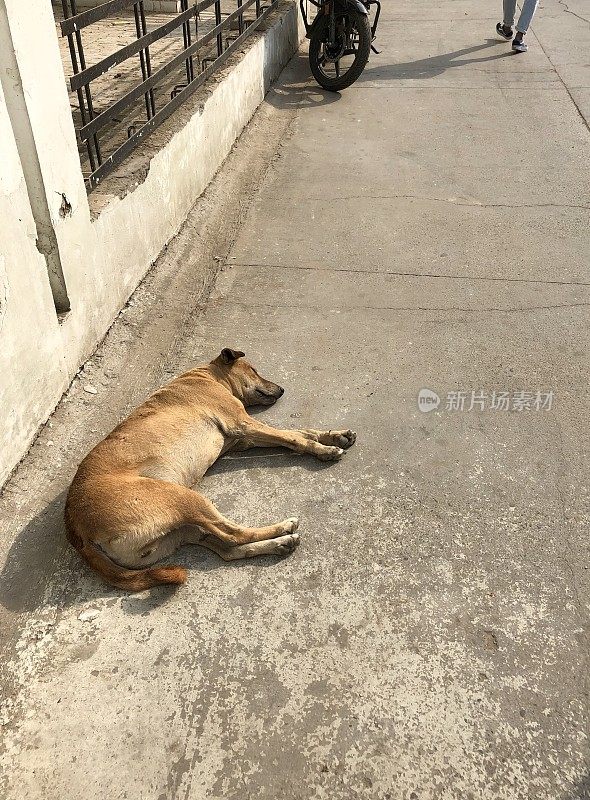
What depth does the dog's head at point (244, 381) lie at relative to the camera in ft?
12.6

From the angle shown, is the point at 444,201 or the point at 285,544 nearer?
the point at 285,544

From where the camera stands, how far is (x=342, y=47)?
28.7ft

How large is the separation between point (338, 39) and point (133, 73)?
271 cm

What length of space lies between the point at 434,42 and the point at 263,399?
929cm

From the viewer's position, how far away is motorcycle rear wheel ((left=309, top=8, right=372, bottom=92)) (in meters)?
8.53

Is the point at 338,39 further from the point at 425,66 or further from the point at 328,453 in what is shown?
the point at 328,453

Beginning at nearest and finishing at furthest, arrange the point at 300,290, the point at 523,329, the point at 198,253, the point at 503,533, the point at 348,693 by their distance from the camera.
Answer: the point at 348,693 < the point at 503,533 < the point at 523,329 < the point at 300,290 < the point at 198,253

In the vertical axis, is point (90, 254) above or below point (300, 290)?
above

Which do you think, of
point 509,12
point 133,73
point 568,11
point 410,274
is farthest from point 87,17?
point 568,11

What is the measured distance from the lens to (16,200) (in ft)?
10.6

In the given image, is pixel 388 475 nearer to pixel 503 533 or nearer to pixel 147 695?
pixel 503 533

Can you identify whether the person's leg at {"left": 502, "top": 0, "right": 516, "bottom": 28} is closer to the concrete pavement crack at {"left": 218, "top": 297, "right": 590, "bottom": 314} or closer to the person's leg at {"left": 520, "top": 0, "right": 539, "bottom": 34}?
the person's leg at {"left": 520, "top": 0, "right": 539, "bottom": 34}

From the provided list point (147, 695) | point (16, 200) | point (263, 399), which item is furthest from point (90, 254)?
point (147, 695)

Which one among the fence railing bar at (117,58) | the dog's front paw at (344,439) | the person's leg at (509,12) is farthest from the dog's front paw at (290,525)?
the person's leg at (509,12)
